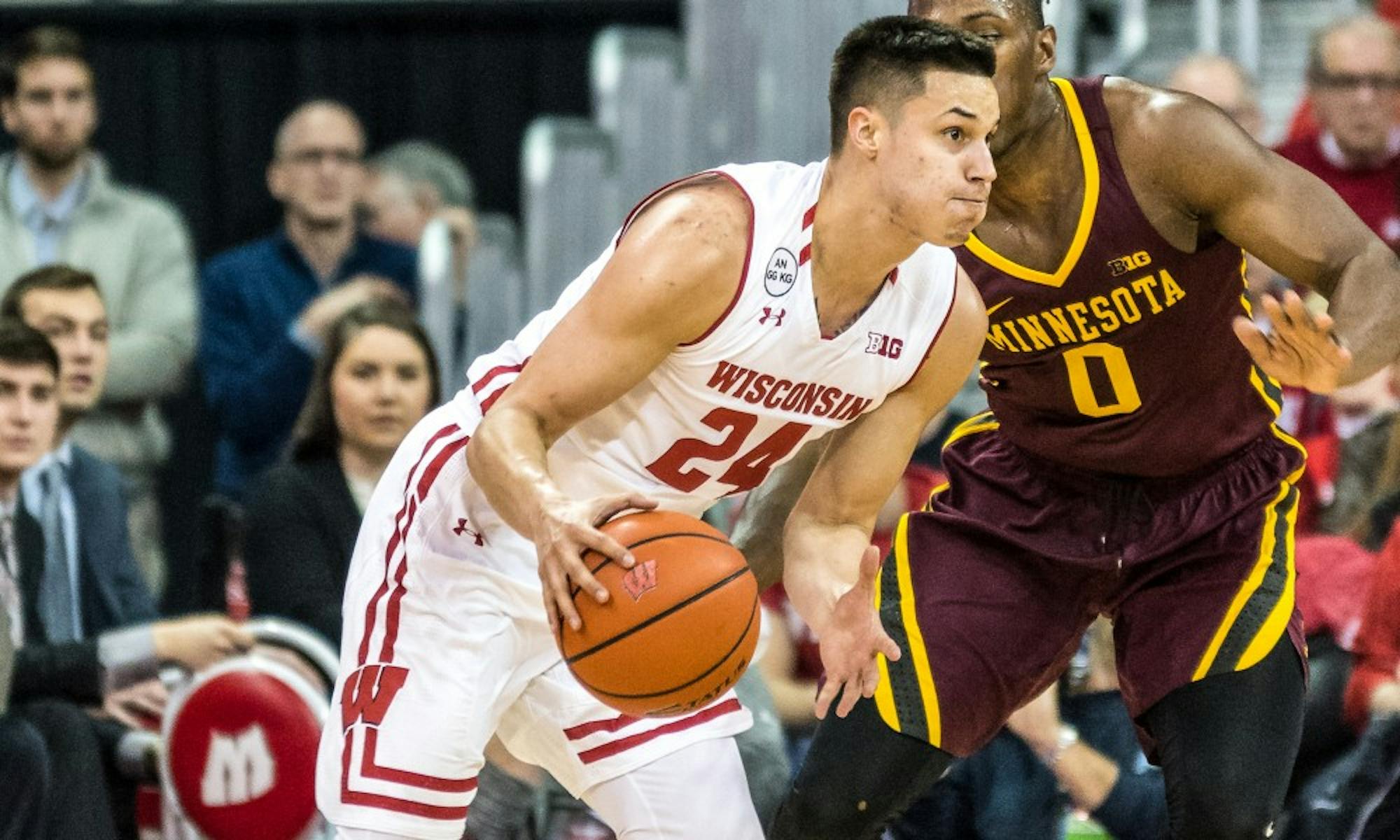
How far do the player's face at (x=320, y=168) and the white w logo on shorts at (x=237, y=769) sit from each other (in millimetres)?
2490

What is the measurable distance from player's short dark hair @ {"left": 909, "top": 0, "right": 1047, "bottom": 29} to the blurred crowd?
1742mm

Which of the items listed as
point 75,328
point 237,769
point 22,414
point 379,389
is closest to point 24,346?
point 22,414

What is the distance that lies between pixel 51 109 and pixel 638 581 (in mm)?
4427

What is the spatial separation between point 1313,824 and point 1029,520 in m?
1.28

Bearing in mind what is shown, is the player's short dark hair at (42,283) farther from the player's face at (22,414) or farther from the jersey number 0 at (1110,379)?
the jersey number 0 at (1110,379)

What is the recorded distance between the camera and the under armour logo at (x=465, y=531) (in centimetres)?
420

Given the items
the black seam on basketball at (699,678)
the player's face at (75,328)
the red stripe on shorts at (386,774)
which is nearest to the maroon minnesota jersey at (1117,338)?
the black seam on basketball at (699,678)

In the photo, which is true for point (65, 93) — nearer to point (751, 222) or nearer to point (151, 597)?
point (151, 597)

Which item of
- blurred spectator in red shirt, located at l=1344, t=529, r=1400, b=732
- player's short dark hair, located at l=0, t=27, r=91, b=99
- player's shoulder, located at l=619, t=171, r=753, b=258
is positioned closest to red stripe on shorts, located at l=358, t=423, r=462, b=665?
player's shoulder, located at l=619, t=171, r=753, b=258

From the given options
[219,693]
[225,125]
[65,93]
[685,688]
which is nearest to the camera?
[685,688]

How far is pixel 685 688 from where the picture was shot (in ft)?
12.3

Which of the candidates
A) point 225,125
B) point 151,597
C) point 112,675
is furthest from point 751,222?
point 225,125

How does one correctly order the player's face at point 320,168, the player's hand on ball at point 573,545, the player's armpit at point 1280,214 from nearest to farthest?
1. the player's hand on ball at point 573,545
2. the player's armpit at point 1280,214
3. the player's face at point 320,168

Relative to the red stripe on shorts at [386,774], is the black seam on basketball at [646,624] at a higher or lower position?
higher
